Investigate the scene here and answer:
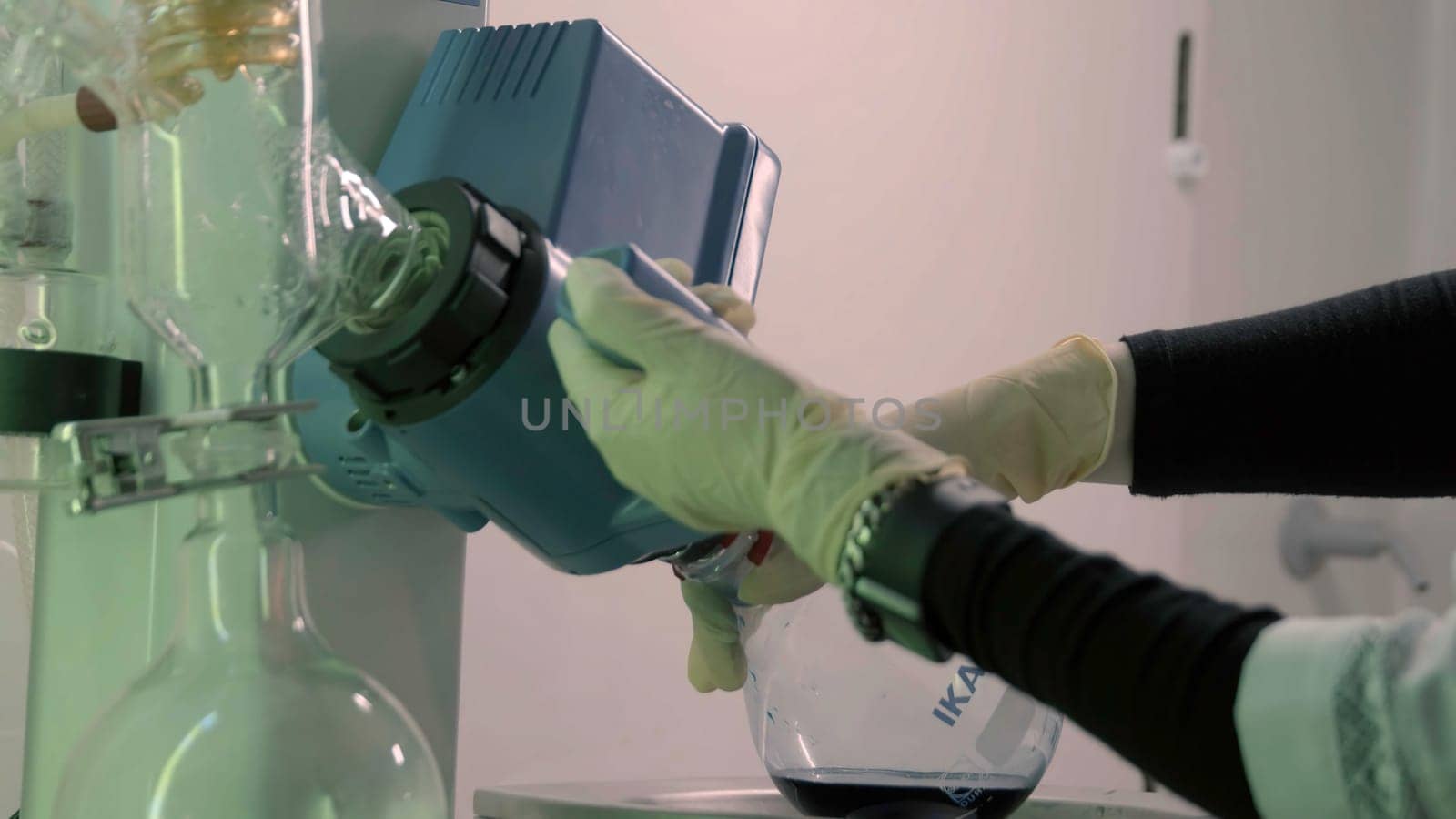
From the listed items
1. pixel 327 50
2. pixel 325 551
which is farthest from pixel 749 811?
pixel 327 50

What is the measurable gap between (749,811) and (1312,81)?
191 cm

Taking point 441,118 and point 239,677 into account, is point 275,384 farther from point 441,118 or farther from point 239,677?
point 441,118

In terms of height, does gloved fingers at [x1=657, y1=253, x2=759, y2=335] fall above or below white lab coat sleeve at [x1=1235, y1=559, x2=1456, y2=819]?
above

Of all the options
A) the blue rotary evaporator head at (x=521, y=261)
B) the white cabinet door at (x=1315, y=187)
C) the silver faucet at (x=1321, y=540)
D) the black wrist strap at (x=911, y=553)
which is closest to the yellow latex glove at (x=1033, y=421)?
the blue rotary evaporator head at (x=521, y=261)

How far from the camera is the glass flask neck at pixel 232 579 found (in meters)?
0.46

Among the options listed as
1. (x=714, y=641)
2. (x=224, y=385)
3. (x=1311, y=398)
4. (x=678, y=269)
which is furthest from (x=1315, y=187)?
(x=224, y=385)

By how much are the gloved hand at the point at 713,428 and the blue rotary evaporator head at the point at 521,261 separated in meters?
0.02

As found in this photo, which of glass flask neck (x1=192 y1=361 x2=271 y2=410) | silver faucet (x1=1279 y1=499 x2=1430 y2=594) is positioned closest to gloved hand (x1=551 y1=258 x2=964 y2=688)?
glass flask neck (x1=192 y1=361 x2=271 y2=410)

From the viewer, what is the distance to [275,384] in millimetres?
483

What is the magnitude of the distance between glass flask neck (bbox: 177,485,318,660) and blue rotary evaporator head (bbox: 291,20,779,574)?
0.10 meters

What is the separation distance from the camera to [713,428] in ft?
1.94

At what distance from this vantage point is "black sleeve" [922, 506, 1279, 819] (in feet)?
1.60

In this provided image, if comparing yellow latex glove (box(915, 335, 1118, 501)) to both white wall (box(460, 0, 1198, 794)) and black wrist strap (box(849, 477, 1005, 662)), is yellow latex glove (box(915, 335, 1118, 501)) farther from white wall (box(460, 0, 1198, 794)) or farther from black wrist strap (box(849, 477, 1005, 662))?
white wall (box(460, 0, 1198, 794))

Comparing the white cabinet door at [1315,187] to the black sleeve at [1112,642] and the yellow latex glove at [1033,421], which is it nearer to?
the yellow latex glove at [1033,421]
